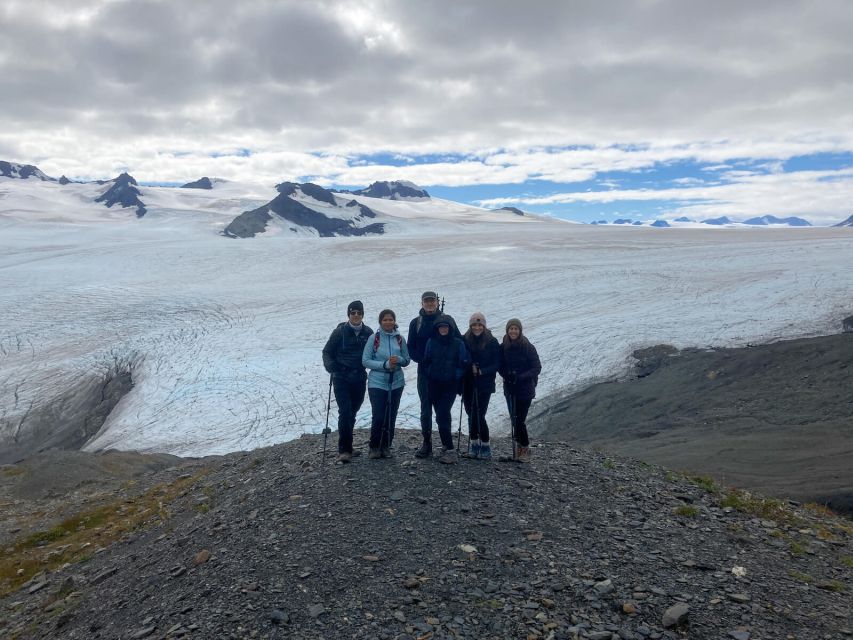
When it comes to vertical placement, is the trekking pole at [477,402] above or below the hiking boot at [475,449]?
above

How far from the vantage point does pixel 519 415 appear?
27.7 ft

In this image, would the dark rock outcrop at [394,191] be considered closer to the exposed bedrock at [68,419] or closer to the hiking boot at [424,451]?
the exposed bedrock at [68,419]

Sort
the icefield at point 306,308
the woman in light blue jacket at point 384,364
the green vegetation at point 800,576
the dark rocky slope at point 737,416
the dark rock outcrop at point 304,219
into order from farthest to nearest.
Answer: the dark rock outcrop at point 304,219 < the icefield at point 306,308 < the dark rocky slope at point 737,416 < the woman in light blue jacket at point 384,364 < the green vegetation at point 800,576

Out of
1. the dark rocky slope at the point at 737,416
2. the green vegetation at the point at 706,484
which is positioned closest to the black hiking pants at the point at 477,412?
the green vegetation at the point at 706,484

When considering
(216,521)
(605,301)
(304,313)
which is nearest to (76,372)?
(304,313)

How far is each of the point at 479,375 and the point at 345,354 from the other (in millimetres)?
1751

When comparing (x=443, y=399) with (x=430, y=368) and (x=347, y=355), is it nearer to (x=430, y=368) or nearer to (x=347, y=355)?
(x=430, y=368)

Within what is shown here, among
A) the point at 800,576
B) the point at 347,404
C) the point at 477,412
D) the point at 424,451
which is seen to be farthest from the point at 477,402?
the point at 800,576

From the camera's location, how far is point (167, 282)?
35.1m

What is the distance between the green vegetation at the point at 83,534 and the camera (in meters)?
8.49

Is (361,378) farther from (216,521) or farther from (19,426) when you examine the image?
(19,426)

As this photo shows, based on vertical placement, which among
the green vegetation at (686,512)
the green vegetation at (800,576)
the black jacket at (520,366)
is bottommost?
the green vegetation at (686,512)

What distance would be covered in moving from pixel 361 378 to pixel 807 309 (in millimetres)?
20389

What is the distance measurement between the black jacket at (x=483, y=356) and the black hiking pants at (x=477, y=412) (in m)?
0.18
